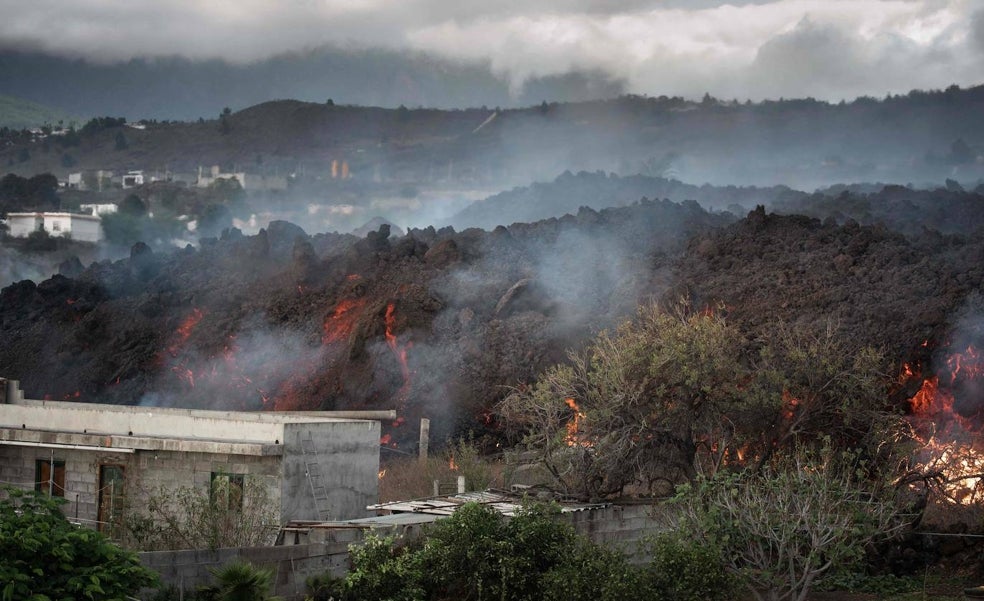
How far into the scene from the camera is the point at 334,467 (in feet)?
82.8

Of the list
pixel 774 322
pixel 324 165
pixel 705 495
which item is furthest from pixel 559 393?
pixel 324 165

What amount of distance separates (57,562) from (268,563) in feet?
13.0

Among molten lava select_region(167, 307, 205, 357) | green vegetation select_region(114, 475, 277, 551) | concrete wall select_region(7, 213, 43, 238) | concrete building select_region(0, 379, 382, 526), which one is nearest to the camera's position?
green vegetation select_region(114, 475, 277, 551)

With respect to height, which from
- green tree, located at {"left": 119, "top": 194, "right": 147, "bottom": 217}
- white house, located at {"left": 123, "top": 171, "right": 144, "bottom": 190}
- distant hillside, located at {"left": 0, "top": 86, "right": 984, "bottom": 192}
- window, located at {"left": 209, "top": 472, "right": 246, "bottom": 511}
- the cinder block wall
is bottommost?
the cinder block wall

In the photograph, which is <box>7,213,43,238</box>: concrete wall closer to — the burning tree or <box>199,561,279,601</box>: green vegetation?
the burning tree

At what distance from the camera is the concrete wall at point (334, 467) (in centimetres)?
2422

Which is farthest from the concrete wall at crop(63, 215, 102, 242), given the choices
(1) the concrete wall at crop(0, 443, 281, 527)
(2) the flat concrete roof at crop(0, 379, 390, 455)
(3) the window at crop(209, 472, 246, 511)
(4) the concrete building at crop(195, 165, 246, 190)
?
(3) the window at crop(209, 472, 246, 511)

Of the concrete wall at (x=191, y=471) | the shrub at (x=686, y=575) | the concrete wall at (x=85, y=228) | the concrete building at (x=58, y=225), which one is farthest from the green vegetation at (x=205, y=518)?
the concrete wall at (x=85, y=228)

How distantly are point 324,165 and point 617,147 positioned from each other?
37.4 m

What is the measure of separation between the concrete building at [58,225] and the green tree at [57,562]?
329 feet

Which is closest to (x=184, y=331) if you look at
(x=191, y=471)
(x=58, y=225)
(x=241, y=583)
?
(x=191, y=471)

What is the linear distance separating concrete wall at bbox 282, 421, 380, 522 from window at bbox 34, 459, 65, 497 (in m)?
5.23

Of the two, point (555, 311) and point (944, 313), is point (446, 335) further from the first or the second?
point (944, 313)

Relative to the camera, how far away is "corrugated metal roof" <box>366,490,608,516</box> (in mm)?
23500
